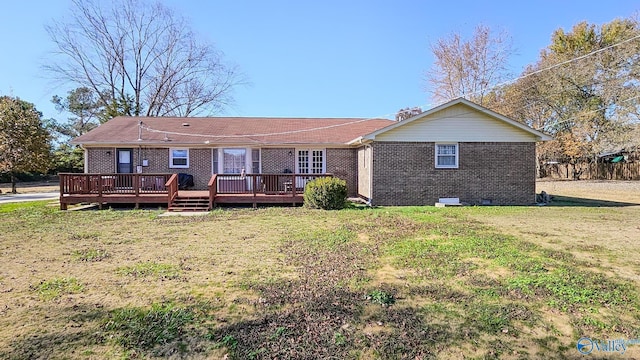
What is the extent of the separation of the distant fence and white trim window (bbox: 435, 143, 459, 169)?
23.4 m

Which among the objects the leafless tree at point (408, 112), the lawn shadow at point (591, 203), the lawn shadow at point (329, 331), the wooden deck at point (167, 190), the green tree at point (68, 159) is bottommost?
the lawn shadow at point (329, 331)

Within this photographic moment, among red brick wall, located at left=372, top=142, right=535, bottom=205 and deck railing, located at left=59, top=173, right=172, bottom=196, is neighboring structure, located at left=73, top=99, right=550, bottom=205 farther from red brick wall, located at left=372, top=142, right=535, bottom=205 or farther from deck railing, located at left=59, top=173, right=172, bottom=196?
deck railing, located at left=59, top=173, right=172, bottom=196

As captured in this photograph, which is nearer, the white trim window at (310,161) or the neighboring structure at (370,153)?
the neighboring structure at (370,153)

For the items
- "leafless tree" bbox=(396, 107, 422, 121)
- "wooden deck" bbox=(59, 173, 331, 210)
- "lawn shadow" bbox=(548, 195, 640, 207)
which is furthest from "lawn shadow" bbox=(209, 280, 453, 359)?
"leafless tree" bbox=(396, 107, 422, 121)

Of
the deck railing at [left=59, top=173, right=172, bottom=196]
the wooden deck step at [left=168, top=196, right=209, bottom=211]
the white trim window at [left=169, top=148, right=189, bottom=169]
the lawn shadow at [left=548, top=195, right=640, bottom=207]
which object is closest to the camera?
the wooden deck step at [left=168, top=196, right=209, bottom=211]

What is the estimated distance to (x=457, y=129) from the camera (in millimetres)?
13773

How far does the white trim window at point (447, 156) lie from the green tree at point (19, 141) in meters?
25.3

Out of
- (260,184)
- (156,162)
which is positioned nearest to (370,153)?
(260,184)

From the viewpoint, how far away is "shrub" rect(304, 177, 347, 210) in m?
12.5

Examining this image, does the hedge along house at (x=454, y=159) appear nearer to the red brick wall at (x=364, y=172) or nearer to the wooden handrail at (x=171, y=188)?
the red brick wall at (x=364, y=172)

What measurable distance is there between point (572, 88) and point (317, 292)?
1373 inches

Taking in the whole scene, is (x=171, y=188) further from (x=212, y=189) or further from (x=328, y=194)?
(x=328, y=194)

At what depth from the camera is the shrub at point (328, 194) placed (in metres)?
12.5

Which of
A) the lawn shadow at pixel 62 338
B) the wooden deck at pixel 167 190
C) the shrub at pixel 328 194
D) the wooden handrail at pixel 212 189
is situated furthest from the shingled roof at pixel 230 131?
the lawn shadow at pixel 62 338
